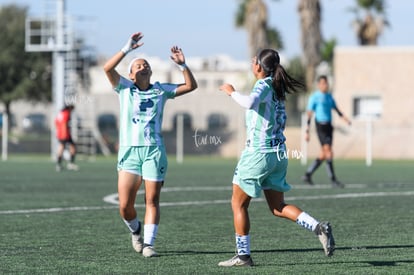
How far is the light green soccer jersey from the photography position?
10.0 m

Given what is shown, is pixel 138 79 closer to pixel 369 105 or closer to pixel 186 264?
pixel 186 264

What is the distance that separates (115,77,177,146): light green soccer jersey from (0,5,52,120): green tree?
185ft

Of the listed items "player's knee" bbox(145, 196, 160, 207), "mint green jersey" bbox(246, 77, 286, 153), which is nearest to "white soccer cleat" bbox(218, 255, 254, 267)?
"mint green jersey" bbox(246, 77, 286, 153)

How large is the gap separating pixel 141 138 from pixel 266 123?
1.46 metres

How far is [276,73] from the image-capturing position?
30.0ft

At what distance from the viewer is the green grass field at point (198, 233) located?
9.16m

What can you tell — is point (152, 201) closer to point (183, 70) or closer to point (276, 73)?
point (183, 70)

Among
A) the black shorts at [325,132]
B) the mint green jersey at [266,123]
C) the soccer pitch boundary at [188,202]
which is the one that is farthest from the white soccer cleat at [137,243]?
the black shorts at [325,132]

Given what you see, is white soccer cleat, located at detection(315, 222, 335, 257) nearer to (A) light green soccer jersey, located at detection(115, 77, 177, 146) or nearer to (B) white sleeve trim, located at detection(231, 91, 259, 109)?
(B) white sleeve trim, located at detection(231, 91, 259, 109)

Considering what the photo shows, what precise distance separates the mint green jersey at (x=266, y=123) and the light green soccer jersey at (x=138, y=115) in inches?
49.5

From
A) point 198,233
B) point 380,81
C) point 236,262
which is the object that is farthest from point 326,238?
point 380,81

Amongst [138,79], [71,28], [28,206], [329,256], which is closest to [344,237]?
[329,256]

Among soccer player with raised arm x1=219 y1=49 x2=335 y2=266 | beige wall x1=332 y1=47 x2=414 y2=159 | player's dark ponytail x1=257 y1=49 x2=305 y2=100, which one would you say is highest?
beige wall x1=332 y1=47 x2=414 y2=159

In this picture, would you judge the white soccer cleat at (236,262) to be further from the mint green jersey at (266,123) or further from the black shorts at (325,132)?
the black shorts at (325,132)
